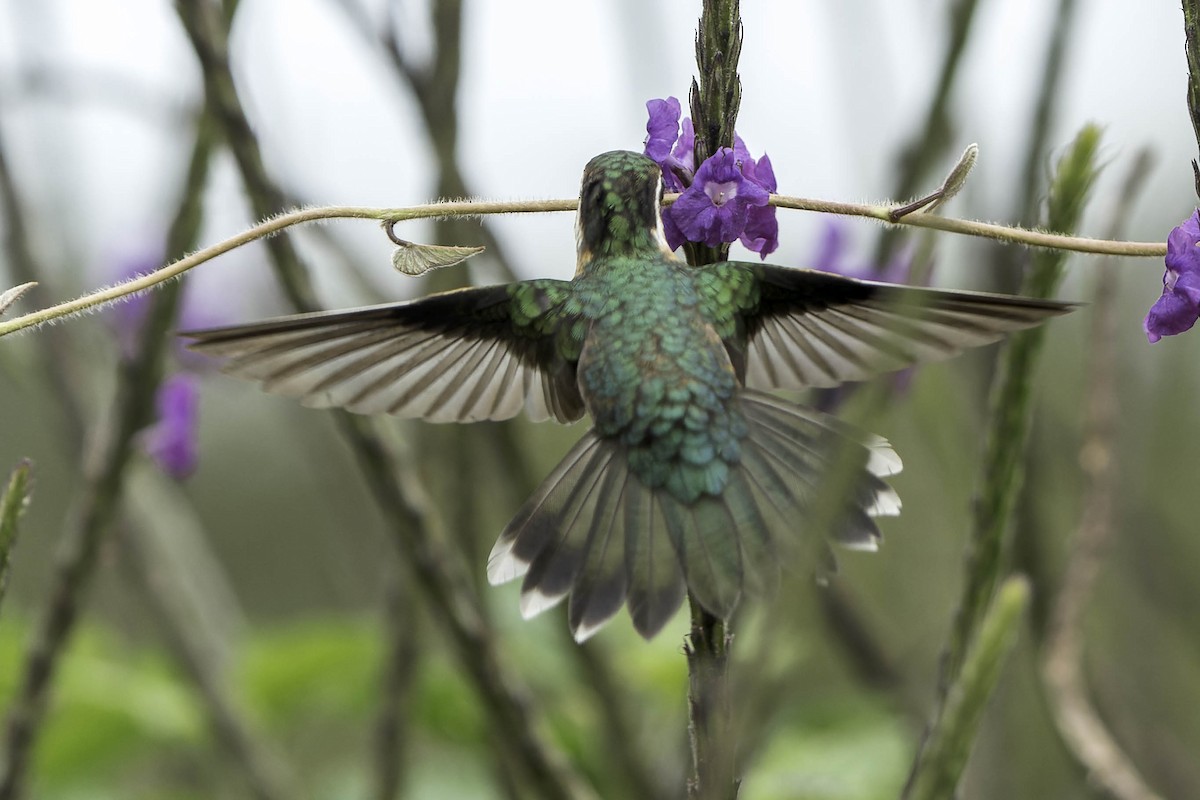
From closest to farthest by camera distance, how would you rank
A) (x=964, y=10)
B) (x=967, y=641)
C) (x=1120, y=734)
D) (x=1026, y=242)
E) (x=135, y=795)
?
(x=1026, y=242) < (x=967, y=641) < (x=964, y=10) < (x=1120, y=734) < (x=135, y=795)

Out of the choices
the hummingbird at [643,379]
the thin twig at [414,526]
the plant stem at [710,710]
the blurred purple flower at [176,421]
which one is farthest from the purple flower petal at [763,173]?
the blurred purple flower at [176,421]

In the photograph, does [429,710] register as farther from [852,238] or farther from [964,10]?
[964,10]

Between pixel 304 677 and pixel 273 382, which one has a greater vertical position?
pixel 273 382

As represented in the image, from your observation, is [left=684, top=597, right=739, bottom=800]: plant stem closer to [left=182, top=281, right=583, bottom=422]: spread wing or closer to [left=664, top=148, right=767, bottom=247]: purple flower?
[left=664, top=148, right=767, bottom=247]: purple flower

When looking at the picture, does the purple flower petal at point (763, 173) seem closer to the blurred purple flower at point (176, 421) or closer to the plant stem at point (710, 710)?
the plant stem at point (710, 710)

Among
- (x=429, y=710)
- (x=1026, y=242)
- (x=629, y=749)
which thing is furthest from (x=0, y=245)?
(x=1026, y=242)

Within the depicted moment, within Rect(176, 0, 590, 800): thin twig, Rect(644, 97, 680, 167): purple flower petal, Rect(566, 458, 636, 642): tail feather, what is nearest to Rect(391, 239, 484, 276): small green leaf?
Rect(644, 97, 680, 167): purple flower petal
